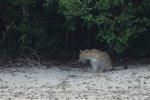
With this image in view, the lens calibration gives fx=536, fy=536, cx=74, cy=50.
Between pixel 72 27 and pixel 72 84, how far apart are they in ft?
9.95

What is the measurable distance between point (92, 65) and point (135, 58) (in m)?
2.09

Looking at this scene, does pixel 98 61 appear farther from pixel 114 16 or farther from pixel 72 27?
pixel 72 27

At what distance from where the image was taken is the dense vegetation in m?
13.3

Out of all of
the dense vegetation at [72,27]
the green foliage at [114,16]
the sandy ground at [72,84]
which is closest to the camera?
the sandy ground at [72,84]

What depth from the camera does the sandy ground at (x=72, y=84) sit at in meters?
10.5

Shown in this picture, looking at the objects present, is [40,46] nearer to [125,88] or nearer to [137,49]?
[137,49]

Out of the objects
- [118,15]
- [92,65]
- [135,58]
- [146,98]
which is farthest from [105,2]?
[146,98]

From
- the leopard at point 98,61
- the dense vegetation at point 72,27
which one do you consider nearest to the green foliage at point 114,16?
the dense vegetation at point 72,27

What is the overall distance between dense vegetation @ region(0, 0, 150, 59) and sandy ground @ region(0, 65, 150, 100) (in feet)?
3.06

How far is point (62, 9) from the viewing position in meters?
13.9

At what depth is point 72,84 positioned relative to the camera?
11.8 metres

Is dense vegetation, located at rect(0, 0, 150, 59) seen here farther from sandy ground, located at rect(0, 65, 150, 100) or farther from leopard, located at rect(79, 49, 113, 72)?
sandy ground, located at rect(0, 65, 150, 100)

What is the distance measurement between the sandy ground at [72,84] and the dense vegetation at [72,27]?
0.93 meters

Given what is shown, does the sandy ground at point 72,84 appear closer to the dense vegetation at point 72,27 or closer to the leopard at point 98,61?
the leopard at point 98,61
